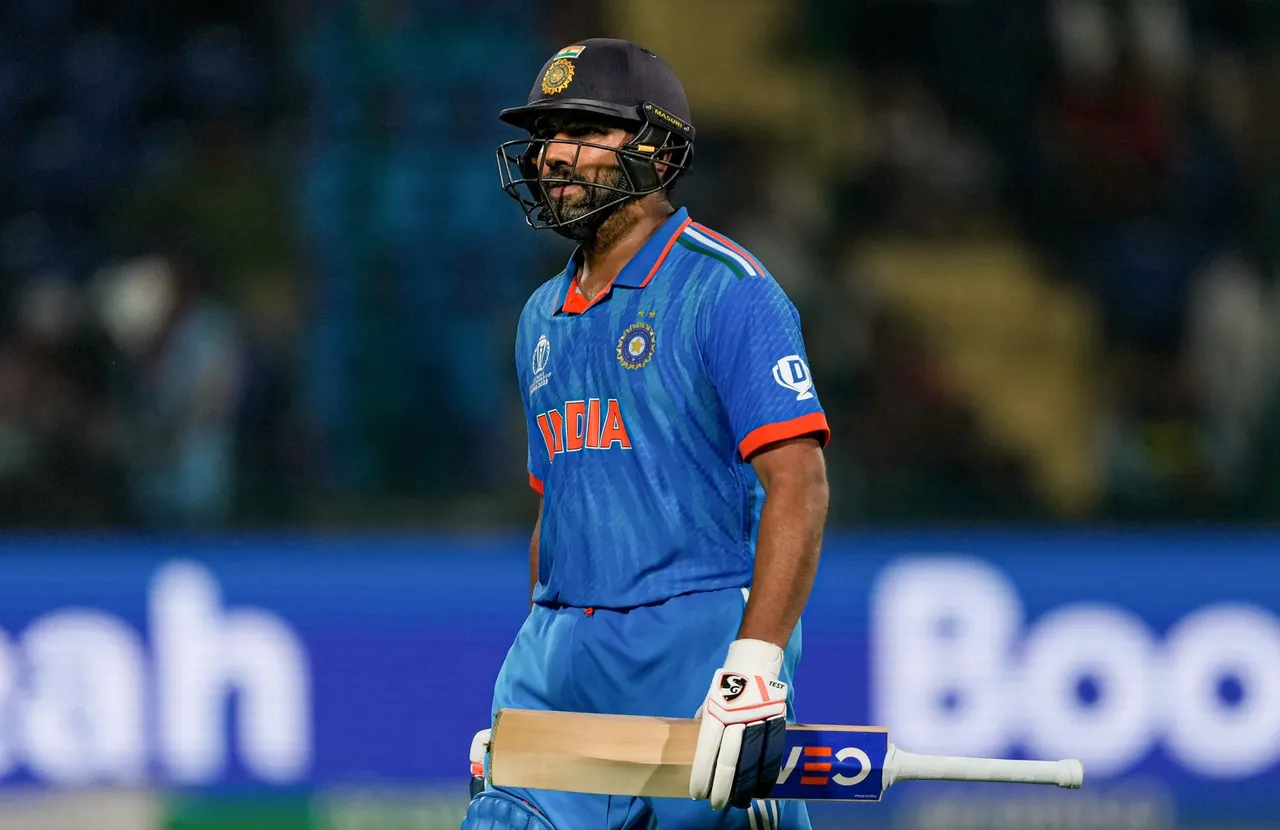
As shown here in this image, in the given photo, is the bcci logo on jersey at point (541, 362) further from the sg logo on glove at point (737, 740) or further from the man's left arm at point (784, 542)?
A: the sg logo on glove at point (737, 740)

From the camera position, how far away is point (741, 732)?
314cm

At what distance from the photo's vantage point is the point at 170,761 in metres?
7.08

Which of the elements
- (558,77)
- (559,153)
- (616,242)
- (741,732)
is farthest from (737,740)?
(558,77)

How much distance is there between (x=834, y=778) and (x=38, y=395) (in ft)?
18.0

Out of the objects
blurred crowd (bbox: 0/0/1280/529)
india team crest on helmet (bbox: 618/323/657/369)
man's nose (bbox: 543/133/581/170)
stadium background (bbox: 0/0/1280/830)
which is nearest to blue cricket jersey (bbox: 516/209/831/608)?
india team crest on helmet (bbox: 618/323/657/369)

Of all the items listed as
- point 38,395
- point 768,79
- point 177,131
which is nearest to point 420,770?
point 38,395

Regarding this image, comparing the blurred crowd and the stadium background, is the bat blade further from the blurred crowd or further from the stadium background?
the blurred crowd

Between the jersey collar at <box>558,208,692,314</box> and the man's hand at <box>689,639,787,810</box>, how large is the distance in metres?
0.75

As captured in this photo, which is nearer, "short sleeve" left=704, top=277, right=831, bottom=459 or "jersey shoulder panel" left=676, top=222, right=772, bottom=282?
"short sleeve" left=704, top=277, right=831, bottom=459

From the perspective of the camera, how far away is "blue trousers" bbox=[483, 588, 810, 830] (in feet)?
11.1

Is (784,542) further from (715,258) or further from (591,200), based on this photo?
(591,200)

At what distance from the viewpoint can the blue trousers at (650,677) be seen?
11.1ft

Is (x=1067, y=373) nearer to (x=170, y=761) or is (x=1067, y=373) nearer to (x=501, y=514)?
(x=501, y=514)

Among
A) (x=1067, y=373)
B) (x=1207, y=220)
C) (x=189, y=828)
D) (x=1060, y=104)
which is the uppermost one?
(x=1060, y=104)
